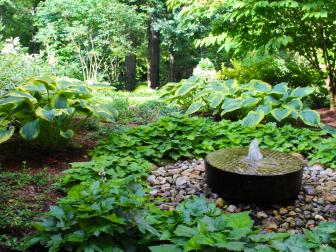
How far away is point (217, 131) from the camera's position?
463 centimetres

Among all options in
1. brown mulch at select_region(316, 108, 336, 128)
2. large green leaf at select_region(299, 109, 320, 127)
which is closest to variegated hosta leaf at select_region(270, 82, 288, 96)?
large green leaf at select_region(299, 109, 320, 127)

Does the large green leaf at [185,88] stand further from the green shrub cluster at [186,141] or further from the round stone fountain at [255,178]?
the round stone fountain at [255,178]

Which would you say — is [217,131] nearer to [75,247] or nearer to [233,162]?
[233,162]

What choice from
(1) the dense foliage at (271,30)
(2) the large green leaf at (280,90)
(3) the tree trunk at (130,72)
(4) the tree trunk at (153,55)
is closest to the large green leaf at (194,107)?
(1) the dense foliage at (271,30)

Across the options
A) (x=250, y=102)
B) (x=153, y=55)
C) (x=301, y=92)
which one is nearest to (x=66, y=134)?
(x=250, y=102)

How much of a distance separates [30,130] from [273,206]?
7.62ft

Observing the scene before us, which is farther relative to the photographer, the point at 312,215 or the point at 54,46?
the point at 54,46

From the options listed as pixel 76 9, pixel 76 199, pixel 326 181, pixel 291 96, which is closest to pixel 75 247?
pixel 76 199

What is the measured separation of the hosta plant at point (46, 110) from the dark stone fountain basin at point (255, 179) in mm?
1443

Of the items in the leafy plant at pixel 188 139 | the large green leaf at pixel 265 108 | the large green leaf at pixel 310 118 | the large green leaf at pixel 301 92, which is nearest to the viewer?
the leafy plant at pixel 188 139

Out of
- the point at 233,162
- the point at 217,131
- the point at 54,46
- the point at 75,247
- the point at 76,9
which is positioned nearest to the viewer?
the point at 75,247

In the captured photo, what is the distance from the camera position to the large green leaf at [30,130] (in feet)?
11.8

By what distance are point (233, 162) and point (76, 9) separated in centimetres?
908

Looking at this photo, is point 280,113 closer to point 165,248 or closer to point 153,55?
point 165,248
